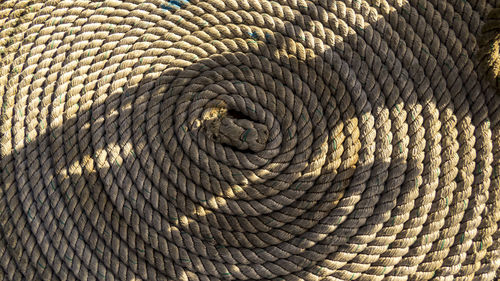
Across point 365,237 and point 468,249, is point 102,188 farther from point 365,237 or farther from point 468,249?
point 468,249

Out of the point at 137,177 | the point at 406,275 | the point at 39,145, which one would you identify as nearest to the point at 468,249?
the point at 406,275

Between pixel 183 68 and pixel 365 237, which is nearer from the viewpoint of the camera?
pixel 365 237

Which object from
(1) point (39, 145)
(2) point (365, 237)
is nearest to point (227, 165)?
(2) point (365, 237)

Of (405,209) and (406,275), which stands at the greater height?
(405,209)

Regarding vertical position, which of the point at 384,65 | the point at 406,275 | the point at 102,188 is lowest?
the point at 102,188
